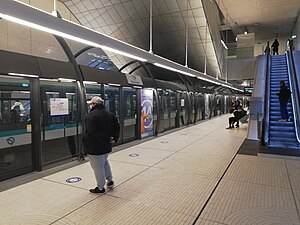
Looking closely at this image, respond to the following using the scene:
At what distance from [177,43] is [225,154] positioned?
9.07 metres

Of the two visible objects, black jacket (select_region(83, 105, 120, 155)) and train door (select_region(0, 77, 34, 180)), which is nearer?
black jacket (select_region(83, 105, 120, 155))

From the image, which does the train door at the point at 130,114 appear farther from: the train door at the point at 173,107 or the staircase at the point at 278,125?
the staircase at the point at 278,125

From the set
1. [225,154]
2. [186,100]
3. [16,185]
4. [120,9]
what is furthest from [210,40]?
[16,185]

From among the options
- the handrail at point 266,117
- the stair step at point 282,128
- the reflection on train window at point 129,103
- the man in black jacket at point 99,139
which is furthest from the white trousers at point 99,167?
the stair step at point 282,128

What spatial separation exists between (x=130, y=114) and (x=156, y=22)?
20.7 ft

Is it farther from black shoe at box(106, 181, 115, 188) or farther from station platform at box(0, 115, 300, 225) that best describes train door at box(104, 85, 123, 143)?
black shoe at box(106, 181, 115, 188)

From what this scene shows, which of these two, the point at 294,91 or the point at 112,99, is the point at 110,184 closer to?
the point at 112,99

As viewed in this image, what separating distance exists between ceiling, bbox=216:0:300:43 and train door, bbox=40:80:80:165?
502 inches

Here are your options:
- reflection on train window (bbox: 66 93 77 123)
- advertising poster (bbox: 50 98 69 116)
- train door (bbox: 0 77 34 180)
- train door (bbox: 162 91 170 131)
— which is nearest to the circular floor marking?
train door (bbox: 0 77 34 180)

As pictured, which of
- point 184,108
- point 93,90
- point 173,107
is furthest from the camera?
point 184,108

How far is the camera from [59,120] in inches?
207

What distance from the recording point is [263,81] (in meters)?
9.39

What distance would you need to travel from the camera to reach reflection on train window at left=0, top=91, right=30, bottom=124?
406 cm

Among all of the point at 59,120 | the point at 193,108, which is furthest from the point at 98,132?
the point at 193,108
